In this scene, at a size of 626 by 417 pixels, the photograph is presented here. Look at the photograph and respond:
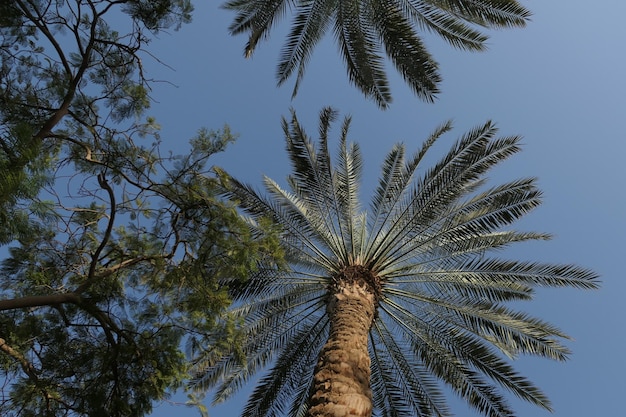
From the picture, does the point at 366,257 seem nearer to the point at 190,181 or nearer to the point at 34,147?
the point at 190,181

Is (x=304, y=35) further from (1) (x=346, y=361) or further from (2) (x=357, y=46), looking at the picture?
(1) (x=346, y=361)

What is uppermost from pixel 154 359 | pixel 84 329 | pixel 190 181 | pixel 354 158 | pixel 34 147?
pixel 354 158

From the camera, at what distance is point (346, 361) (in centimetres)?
748

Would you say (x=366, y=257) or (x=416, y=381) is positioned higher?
(x=366, y=257)

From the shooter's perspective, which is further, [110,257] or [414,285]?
[414,285]

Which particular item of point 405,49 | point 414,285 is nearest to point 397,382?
point 414,285

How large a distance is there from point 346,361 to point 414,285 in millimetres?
4635

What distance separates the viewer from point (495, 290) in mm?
11797

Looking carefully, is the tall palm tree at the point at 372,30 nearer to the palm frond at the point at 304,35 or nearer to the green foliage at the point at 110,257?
the palm frond at the point at 304,35

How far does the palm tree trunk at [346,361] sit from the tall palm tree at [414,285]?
1.22 meters

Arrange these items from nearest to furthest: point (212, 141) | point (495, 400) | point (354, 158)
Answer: point (212, 141), point (495, 400), point (354, 158)

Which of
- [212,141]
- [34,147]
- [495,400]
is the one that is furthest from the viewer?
[495,400]

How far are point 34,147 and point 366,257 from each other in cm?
821

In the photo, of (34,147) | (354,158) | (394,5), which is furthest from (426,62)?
(34,147)
